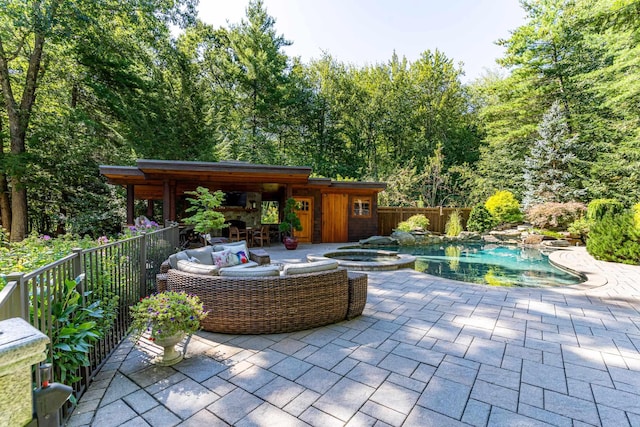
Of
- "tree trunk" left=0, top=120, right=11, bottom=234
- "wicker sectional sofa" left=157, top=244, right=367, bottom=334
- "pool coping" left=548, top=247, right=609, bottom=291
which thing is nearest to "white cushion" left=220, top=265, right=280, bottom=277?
"wicker sectional sofa" left=157, top=244, right=367, bottom=334

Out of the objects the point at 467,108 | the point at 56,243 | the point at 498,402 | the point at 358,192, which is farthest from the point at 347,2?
the point at 467,108

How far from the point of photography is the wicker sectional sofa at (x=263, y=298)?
2959 mm

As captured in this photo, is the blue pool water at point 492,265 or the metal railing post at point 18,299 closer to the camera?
the metal railing post at point 18,299

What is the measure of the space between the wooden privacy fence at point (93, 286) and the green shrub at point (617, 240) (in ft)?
31.5

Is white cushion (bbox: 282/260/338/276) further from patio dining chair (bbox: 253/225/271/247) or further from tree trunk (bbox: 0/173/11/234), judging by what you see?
tree trunk (bbox: 0/173/11/234)

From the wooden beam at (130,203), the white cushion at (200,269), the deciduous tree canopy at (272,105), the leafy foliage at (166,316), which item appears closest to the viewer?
the leafy foliage at (166,316)

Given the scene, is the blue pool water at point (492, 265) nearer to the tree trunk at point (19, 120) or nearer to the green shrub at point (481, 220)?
the green shrub at point (481, 220)

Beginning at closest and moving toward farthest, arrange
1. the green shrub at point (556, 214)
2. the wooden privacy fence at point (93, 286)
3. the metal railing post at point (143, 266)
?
the wooden privacy fence at point (93, 286) → the metal railing post at point (143, 266) → the green shrub at point (556, 214)

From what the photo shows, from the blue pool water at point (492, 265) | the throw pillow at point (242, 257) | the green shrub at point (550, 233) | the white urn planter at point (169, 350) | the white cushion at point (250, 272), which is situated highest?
the white cushion at point (250, 272)

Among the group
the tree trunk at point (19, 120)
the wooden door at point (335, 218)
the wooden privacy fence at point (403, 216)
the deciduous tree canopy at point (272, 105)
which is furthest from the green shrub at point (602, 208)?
the tree trunk at point (19, 120)

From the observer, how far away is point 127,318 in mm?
3152

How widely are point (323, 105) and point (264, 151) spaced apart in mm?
4977

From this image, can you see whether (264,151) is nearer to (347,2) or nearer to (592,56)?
(347,2)

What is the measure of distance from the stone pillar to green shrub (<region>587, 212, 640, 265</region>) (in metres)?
9.68
